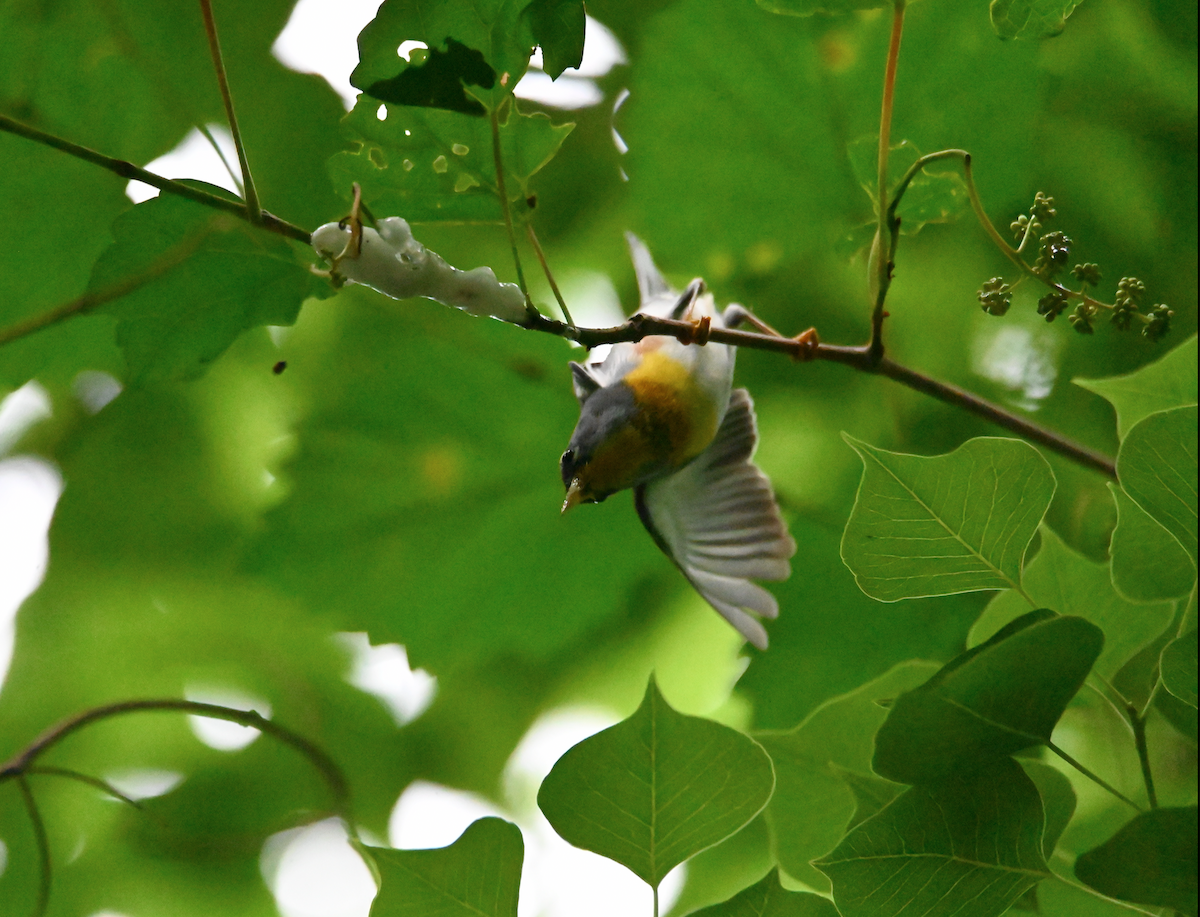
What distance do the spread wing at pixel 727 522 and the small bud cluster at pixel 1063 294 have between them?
333 millimetres

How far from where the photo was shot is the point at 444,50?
60 centimetres

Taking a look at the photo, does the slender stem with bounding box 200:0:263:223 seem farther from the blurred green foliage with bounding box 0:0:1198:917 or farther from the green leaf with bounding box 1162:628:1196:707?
the green leaf with bounding box 1162:628:1196:707

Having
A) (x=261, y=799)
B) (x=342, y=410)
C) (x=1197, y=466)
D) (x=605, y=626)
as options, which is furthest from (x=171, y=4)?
(x=1197, y=466)

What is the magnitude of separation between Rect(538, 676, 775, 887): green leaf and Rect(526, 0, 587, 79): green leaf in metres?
0.36

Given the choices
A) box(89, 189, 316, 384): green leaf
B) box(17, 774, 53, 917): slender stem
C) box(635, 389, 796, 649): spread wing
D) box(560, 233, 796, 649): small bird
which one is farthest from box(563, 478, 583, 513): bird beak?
box(17, 774, 53, 917): slender stem

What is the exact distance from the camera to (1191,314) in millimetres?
1136

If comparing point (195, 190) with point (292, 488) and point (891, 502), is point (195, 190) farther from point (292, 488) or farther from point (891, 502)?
point (292, 488)

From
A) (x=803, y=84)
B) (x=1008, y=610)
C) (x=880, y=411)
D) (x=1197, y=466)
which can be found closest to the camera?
(x=1197, y=466)

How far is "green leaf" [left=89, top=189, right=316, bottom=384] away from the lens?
2.15ft

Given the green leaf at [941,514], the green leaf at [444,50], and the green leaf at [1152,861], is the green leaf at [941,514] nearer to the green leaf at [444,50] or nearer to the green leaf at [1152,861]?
the green leaf at [1152,861]

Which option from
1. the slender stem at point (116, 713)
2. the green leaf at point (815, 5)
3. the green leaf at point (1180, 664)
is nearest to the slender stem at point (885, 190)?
the green leaf at point (815, 5)

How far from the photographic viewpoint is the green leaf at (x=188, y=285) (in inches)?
25.8

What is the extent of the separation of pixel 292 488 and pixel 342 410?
0.10 m

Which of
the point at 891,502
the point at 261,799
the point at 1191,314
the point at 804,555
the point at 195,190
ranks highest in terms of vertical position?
the point at 195,190
